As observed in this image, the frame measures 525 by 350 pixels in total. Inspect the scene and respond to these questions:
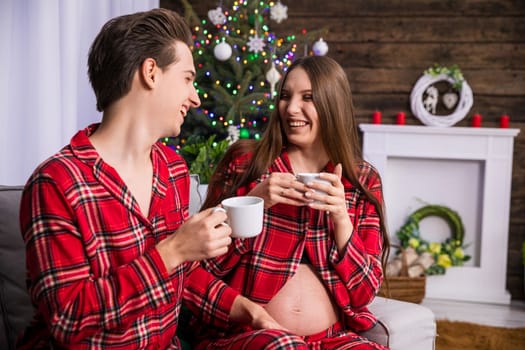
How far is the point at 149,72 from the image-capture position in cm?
119

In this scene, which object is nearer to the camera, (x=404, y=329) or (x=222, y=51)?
(x=404, y=329)

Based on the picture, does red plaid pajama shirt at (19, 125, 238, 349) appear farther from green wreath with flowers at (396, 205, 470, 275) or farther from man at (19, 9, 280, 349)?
green wreath with flowers at (396, 205, 470, 275)

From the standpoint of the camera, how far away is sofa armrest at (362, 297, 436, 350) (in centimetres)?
150

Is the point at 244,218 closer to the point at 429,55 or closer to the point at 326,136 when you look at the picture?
the point at 326,136

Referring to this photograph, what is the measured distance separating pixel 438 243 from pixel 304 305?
286cm

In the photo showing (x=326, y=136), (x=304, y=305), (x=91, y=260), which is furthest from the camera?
(x=326, y=136)

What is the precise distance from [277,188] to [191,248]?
1.14 ft

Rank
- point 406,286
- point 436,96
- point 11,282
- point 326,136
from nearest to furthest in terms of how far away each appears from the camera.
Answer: point 11,282 → point 326,136 → point 406,286 → point 436,96

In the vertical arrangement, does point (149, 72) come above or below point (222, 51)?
below

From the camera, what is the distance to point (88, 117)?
9.64ft

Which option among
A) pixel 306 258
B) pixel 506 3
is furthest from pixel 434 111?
pixel 306 258

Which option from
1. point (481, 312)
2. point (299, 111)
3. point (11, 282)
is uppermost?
point (299, 111)

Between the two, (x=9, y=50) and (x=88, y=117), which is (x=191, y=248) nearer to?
(x=9, y=50)

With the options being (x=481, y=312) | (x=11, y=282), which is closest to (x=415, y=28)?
(x=481, y=312)
